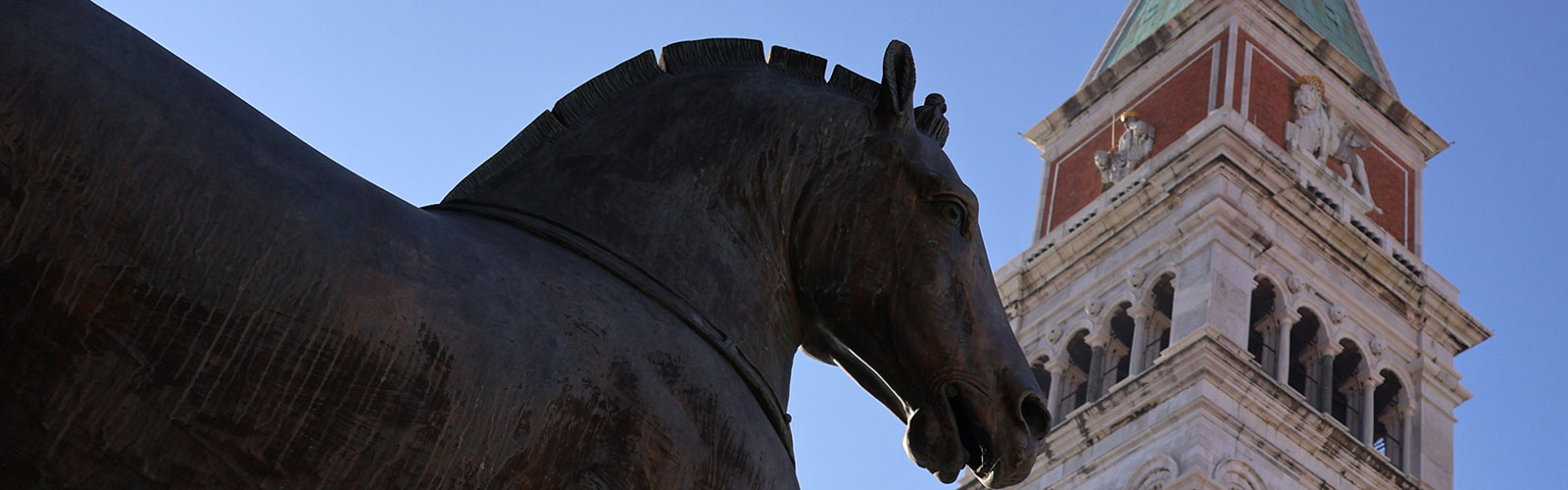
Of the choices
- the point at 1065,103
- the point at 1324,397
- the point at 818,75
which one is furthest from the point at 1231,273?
the point at 818,75

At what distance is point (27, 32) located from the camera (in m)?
2.17

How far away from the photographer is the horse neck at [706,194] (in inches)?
112

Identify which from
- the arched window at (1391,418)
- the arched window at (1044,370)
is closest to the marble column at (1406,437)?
the arched window at (1391,418)

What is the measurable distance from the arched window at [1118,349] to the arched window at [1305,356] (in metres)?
1.91

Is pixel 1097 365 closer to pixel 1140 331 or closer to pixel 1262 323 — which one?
pixel 1140 331

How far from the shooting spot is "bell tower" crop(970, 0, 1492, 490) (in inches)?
916

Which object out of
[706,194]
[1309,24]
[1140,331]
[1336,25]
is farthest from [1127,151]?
[706,194]

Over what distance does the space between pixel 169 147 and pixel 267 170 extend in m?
0.13

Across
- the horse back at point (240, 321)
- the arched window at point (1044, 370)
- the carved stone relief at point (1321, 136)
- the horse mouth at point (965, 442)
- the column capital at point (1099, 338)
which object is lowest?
the horse back at point (240, 321)

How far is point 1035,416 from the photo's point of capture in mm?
3039

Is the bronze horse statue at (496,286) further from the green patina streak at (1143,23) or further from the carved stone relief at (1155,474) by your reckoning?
the green patina streak at (1143,23)

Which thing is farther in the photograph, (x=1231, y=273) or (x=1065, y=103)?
(x=1065, y=103)

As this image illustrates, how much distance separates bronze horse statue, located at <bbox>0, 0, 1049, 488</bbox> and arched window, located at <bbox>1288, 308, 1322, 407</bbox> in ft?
75.8

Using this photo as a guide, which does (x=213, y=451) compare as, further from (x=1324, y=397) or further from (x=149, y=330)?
(x=1324, y=397)
